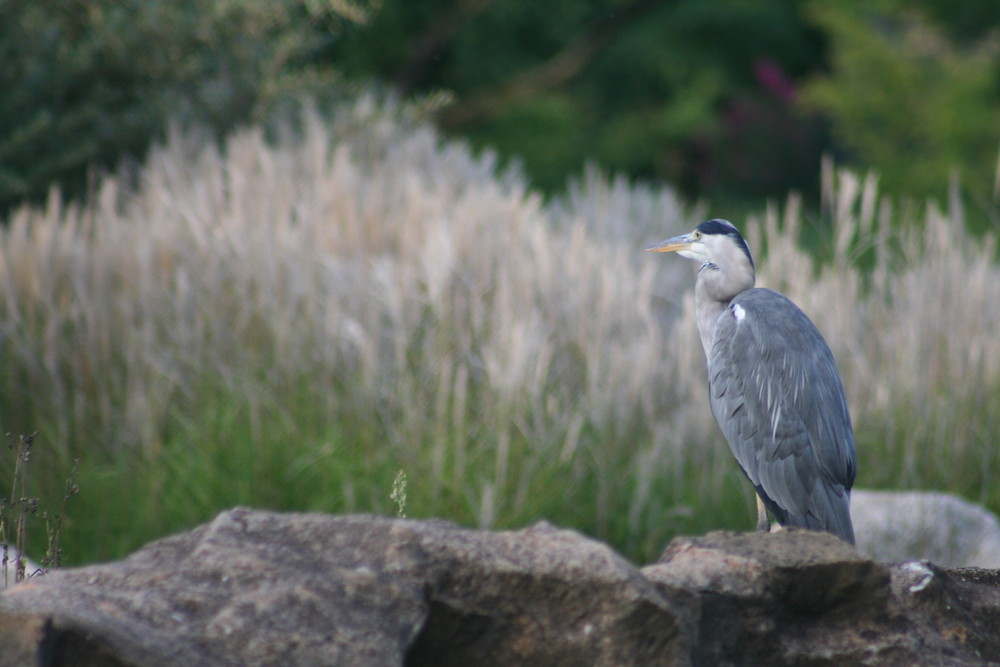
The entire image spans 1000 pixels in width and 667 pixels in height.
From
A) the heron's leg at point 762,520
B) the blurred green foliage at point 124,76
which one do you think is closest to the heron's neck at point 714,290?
the heron's leg at point 762,520

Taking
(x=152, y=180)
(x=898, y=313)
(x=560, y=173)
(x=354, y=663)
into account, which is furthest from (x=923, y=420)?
(x=560, y=173)

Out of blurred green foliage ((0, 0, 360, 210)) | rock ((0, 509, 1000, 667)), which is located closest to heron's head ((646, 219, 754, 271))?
rock ((0, 509, 1000, 667))

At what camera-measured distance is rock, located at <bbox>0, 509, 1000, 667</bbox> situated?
68.4 inches

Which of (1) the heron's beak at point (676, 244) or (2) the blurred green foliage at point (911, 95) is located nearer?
(1) the heron's beak at point (676, 244)

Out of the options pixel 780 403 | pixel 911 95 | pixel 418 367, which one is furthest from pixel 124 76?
pixel 911 95

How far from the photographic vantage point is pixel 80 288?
4535mm

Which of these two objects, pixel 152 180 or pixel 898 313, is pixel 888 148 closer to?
pixel 898 313

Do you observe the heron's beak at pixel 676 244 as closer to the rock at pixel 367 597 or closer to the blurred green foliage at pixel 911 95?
the rock at pixel 367 597

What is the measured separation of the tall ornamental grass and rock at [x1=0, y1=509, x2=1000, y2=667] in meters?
1.78

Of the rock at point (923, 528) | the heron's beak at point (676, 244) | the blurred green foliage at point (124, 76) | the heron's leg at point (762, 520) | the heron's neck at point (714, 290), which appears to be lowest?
the rock at point (923, 528)

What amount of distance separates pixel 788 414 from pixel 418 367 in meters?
1.74

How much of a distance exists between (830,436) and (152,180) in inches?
Result: 156

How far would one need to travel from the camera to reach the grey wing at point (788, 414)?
296cm

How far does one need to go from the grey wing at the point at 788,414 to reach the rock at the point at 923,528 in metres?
1.21
